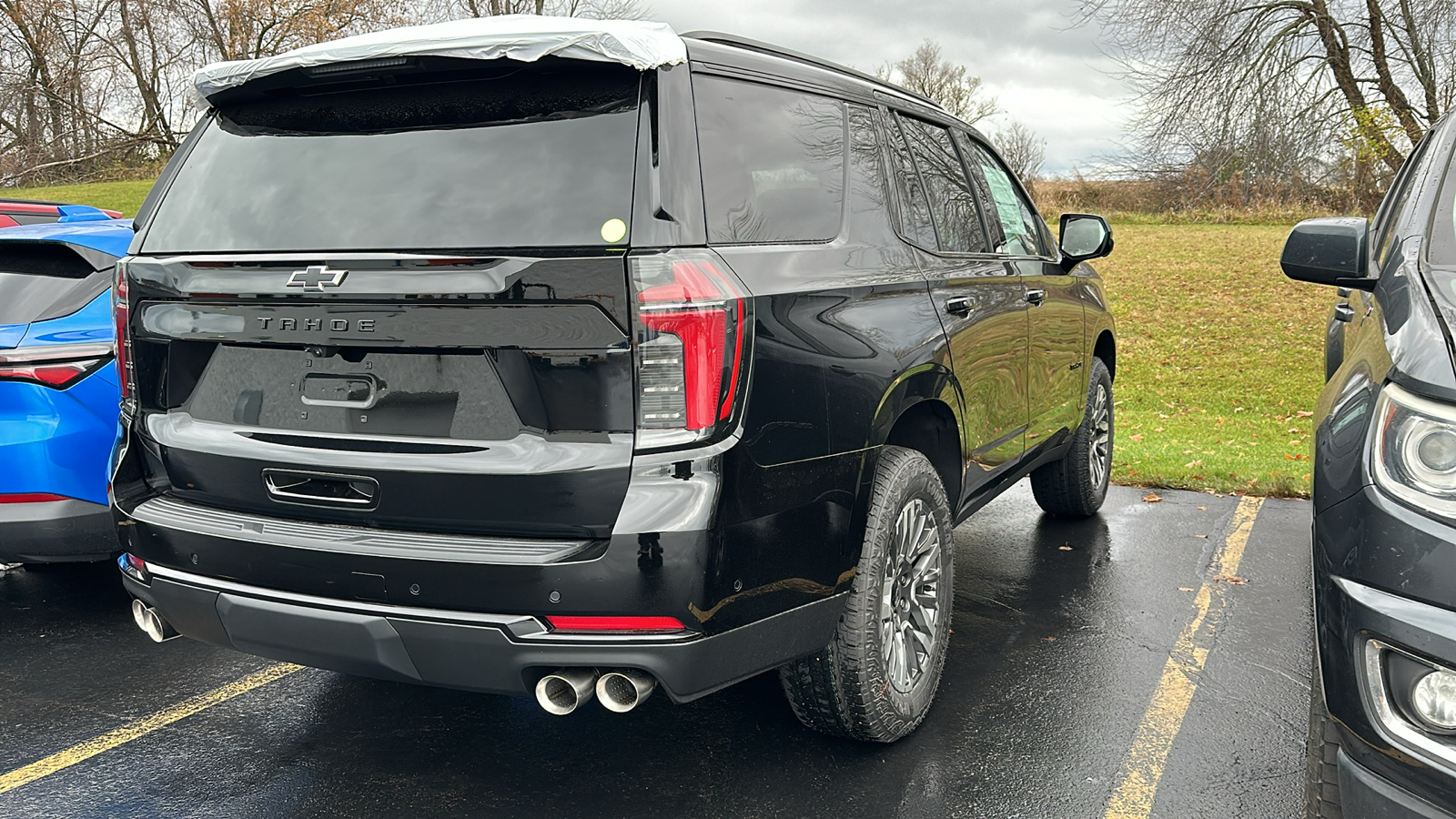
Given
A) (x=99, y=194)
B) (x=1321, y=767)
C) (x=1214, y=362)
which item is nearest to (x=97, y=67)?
(x=99, y=194)

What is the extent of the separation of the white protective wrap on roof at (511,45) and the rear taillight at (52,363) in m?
1.58

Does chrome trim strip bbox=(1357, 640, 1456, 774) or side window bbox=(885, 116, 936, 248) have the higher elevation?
side window bbox=(885, 116, 936, 248)

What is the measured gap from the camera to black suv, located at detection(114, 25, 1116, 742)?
244 cm

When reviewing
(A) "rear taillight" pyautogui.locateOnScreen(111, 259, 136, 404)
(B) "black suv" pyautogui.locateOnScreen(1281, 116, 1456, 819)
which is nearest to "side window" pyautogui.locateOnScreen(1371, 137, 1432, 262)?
(B) "black suv" pyautogui.locateOnScreen(1281, 116, 1456, 819)

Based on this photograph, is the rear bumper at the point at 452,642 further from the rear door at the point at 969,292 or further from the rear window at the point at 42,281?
the rear window at the point at 42,281

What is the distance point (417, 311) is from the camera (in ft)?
8.23

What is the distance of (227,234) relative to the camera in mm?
2871

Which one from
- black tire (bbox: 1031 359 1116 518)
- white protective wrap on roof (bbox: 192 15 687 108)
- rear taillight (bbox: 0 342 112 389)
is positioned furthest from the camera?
black tire (bbox: 1031 359 1116 518)

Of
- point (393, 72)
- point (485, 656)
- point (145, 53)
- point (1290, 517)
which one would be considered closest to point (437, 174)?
point (393, 72)

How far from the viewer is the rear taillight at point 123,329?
9.90 feet

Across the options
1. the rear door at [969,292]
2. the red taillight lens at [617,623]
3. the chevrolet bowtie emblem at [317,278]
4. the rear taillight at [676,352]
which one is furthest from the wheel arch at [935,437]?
the chevrolet bowtie emblem at [317,278]

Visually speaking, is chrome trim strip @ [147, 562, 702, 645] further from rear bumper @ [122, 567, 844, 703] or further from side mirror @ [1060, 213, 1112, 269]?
side mirror @ [1060, 213, 1112, 269]

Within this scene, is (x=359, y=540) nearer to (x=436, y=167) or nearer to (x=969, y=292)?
(x=436, y=167)

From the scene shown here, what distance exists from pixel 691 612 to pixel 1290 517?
16.0 ft
